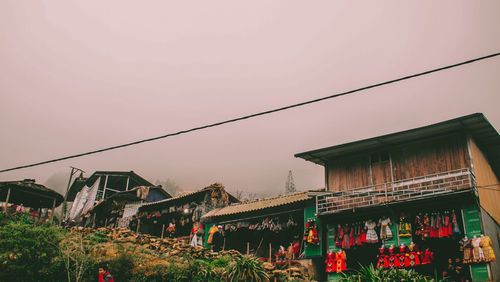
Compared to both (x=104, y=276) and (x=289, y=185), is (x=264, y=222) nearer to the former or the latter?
(x=104, y=276)

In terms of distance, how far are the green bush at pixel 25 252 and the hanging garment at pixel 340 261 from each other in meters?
11.1

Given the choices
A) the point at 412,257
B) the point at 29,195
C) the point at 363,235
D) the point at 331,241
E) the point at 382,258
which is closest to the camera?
the point at 412,257

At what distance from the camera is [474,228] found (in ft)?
47.1

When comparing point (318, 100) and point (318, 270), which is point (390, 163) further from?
point (318, 100)

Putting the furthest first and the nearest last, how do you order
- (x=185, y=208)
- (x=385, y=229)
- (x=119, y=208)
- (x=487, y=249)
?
(x=119, y=208) → (x=185, y=208) → (x=385, y=229) → (x=487, y=249)

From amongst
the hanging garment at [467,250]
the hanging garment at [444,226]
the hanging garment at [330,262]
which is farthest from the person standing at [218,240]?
the hanging garment at [467,250]

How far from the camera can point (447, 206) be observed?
15.4m

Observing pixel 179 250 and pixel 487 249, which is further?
pixel 179 250

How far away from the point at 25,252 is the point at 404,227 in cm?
1394

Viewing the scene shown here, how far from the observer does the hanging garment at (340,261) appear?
55.1 ft


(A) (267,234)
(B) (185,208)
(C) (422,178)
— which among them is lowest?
(A) (267,234)

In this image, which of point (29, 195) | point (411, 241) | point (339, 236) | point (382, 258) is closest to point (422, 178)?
point (411, 241)

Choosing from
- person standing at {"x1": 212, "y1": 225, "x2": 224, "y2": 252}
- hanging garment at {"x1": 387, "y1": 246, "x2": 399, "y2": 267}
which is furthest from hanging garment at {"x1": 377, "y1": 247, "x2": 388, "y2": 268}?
person standing at {"x1": 212, "y1": 225, "x2": 224, "y2": 252}

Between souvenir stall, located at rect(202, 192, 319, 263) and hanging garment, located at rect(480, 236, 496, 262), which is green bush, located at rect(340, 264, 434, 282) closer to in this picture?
A: hanging garment, located at rect(480, 236, 496, 262)
